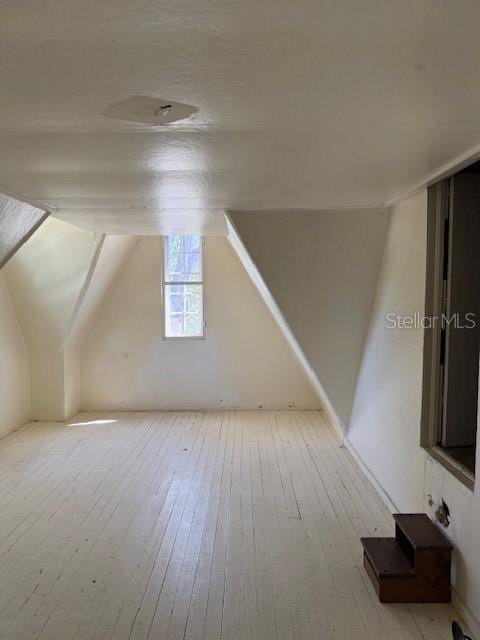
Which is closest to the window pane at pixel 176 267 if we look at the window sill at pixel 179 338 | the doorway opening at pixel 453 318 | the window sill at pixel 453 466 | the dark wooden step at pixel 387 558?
the window sill at pixel 179 338

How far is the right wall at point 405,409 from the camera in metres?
2.26

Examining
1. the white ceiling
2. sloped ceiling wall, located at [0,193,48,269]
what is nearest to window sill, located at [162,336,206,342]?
sloped ceiling wall, located at [0,193,48,269]

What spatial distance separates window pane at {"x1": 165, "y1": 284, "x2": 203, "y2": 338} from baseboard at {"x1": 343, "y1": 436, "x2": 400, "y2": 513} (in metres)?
2.51

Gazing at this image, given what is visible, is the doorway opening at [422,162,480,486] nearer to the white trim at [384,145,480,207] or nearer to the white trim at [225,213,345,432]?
the white trim at [384,145,480,207]

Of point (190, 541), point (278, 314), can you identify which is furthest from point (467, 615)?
point (278, 314)

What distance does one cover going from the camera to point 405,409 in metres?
3.12

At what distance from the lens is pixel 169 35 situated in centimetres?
109

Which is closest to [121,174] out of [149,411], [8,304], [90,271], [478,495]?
[478,495]

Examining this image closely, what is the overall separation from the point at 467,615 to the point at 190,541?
1.60 metres

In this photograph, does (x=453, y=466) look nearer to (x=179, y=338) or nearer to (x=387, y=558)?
(x=387, y=558)

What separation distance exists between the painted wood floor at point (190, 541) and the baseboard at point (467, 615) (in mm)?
56

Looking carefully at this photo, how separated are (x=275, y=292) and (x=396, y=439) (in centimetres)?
144

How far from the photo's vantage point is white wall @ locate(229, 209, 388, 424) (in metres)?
3.64
